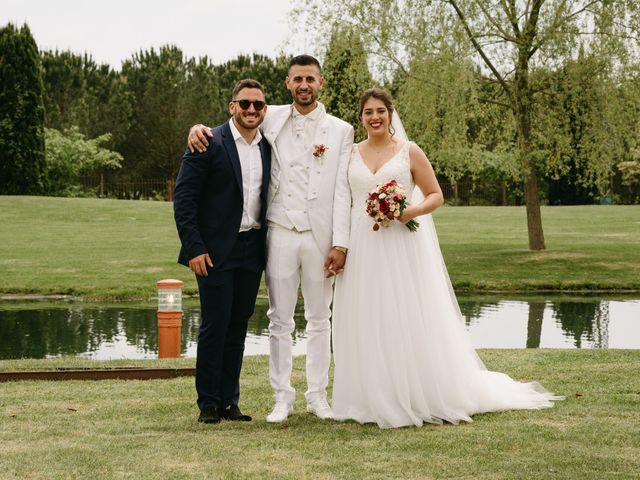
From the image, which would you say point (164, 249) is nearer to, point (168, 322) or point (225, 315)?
point (168, 322)

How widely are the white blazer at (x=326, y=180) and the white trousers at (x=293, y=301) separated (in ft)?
0.40

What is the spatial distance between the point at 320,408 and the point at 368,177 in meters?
1.52

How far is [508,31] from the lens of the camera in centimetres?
2000

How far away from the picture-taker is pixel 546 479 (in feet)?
13.9

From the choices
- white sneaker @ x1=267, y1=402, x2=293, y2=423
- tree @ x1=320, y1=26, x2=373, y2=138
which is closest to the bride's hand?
white sneaker @ x1=267, y1=402, x2=293, y2=423

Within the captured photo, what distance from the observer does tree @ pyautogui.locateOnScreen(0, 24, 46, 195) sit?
117ft

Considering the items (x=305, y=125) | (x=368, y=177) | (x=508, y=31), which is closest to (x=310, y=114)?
(x=305, y=125)

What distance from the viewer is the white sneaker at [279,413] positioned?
5742 mm

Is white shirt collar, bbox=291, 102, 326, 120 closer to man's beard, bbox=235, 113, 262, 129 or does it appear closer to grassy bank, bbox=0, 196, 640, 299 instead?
man's beard, bbox=235, 113, 262, 129

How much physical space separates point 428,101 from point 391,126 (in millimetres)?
13873

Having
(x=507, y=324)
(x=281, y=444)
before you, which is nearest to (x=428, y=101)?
(x=507, y=324)

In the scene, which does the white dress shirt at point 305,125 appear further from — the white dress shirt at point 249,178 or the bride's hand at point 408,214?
the bride's hand at point 408,214

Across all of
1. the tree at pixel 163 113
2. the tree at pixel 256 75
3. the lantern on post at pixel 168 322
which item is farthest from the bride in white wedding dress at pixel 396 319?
the tree at pixel 256 75

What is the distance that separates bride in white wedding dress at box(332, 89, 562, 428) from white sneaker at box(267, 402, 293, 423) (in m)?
0.32
